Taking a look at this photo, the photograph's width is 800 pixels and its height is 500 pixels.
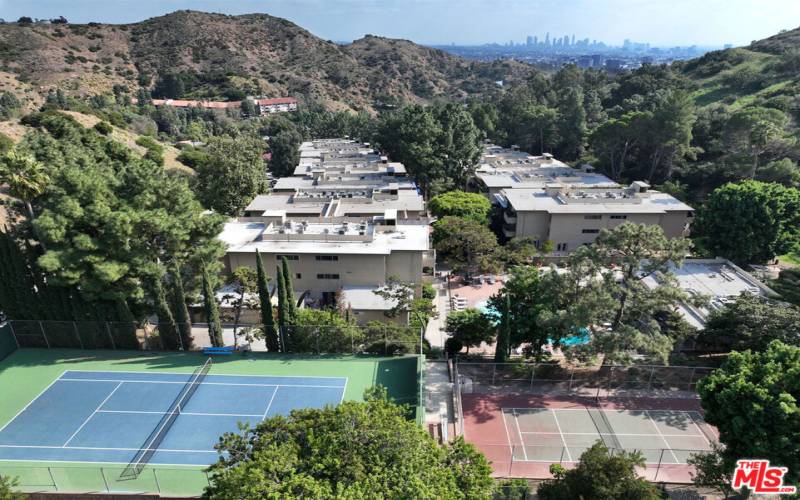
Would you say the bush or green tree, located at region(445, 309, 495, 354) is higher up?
the bush

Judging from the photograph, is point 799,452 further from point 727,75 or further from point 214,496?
point 727,75

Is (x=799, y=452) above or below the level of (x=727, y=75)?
below

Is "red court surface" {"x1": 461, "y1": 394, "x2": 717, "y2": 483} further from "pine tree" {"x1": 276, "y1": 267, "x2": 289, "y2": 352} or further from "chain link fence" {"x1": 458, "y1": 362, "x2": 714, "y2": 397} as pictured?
"pine tree" {"x1": 276, "y1": 267, "x2": 289, "y2": 352}

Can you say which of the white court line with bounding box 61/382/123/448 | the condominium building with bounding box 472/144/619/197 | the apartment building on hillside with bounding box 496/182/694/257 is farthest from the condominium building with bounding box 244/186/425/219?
the white court line with bounding box 61/382/123/448

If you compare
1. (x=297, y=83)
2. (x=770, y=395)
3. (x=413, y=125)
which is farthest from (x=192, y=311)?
(x=297, y=83)

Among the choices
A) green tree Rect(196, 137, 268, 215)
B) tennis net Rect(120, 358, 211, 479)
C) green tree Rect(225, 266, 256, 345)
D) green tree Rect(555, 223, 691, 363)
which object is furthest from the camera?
green tree Rect(196, 137, 268, 215)

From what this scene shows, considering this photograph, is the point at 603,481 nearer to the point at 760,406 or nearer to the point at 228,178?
the point at 760,406
